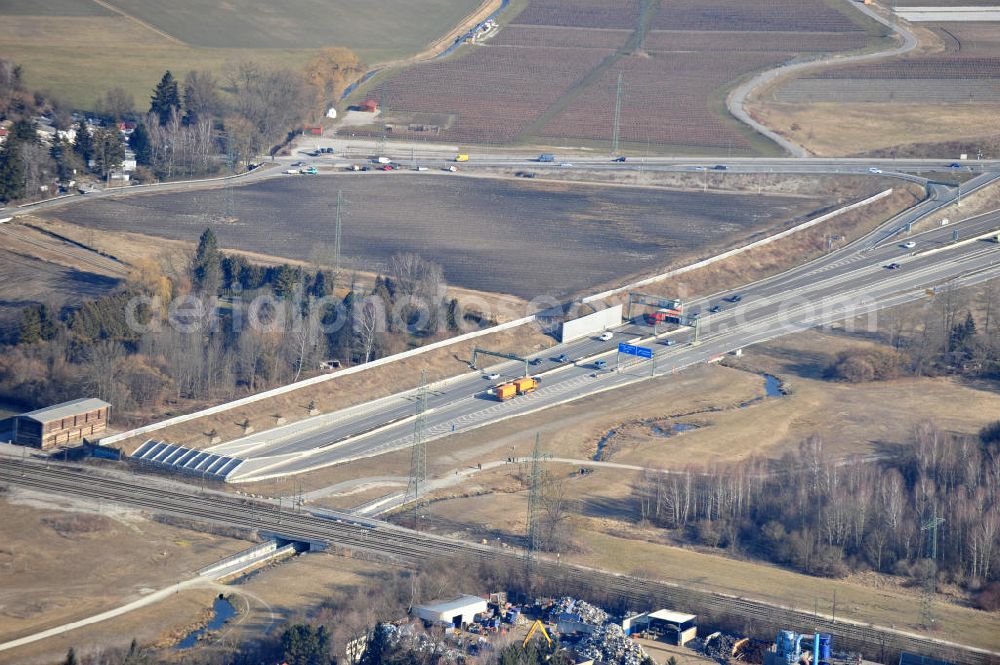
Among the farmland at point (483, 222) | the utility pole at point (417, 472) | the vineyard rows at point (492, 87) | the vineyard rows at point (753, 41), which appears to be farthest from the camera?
the vineyard rows at point (753, 41)

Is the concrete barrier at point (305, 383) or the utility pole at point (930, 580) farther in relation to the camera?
the concrete barrier at point (305, 383)

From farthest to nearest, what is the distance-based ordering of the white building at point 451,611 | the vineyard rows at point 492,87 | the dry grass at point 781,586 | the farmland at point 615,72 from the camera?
the vineyard rows at point 492,87 < the farmland at point 615,72 < the dry grass at point 781,586 < the white building at point 451,611

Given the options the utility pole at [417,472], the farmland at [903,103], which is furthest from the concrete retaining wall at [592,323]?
the farmland at [903,103]

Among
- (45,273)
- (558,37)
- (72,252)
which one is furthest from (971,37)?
(45,273)

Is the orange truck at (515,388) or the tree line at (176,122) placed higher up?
the tree line at (176,122)

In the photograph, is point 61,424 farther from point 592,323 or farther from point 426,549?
point 592,323

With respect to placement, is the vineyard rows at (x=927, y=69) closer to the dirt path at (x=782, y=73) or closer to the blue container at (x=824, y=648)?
the dirt path at (x=782, y=73)
